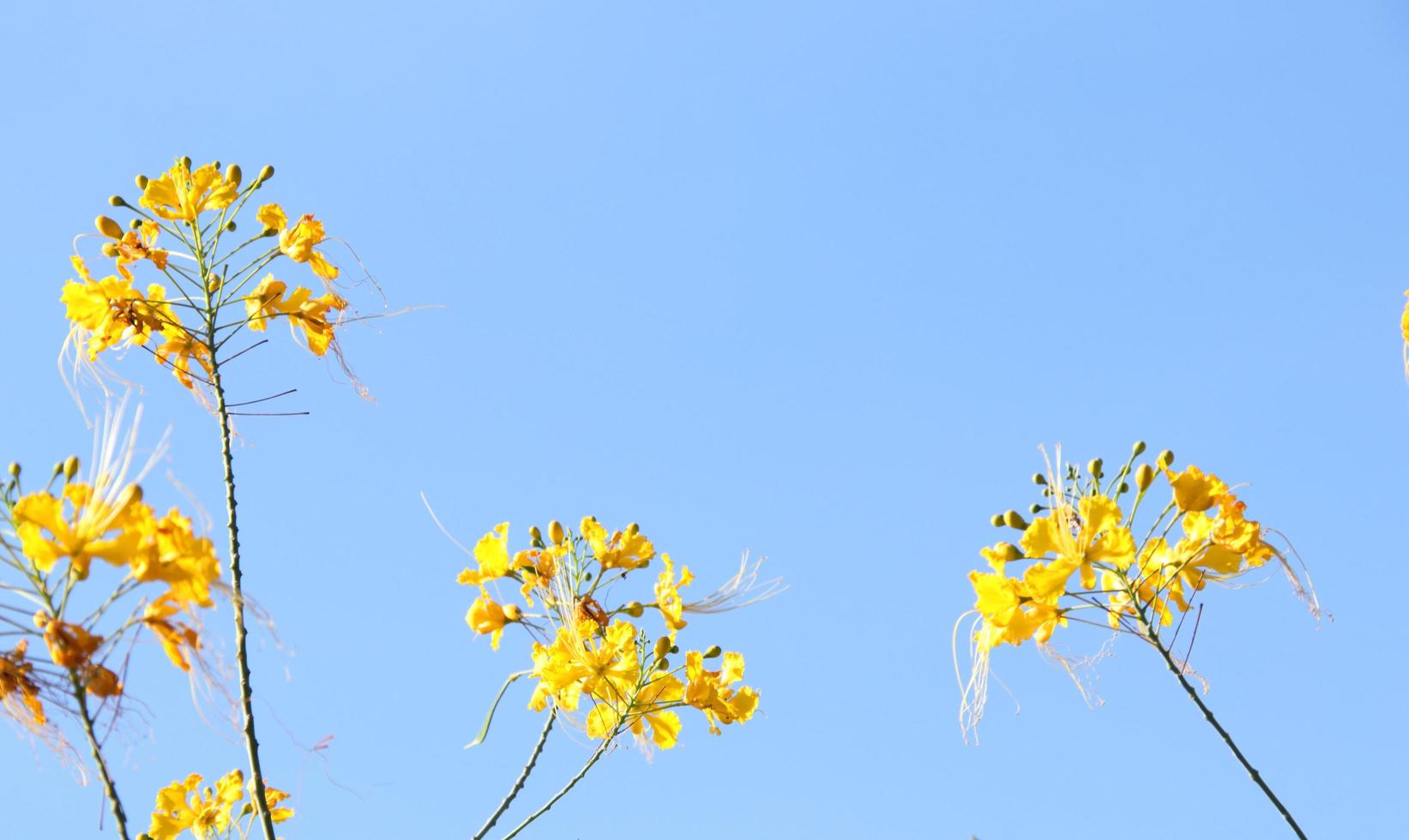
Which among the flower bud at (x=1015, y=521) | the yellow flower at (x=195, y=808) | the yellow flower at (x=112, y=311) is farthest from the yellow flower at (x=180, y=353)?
the flower bud at (x=1015, y=521)

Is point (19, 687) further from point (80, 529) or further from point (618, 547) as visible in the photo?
point (618, 547)

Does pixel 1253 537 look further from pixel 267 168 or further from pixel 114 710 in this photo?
pixel 267 168

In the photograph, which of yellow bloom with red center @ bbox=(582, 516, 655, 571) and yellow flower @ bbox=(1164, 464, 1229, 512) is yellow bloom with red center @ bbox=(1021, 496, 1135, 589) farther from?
yellow bloom with red center @ bbox=(582, 516, 655, 571)

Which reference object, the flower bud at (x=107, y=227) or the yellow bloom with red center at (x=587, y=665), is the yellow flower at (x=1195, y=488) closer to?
the yellow bloom with red center at (x=587, y=665)

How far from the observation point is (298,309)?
14.8 feet

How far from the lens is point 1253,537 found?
389cm

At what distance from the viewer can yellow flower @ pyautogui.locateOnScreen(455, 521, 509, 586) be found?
4.67m

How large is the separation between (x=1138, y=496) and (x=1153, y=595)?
0.32 metres

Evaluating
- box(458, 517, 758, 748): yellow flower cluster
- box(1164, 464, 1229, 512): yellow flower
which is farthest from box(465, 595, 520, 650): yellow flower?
box(1164, 464, 1229, 512): yellow flower

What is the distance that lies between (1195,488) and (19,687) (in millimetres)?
3354

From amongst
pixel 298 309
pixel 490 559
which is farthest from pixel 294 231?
pixel 490 559

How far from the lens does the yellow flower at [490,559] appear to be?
15.3 ft

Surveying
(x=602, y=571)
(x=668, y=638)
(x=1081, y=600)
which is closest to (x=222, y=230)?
(x=602, y=571)

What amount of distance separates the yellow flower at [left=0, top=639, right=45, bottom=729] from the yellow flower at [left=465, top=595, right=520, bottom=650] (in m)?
1.88
